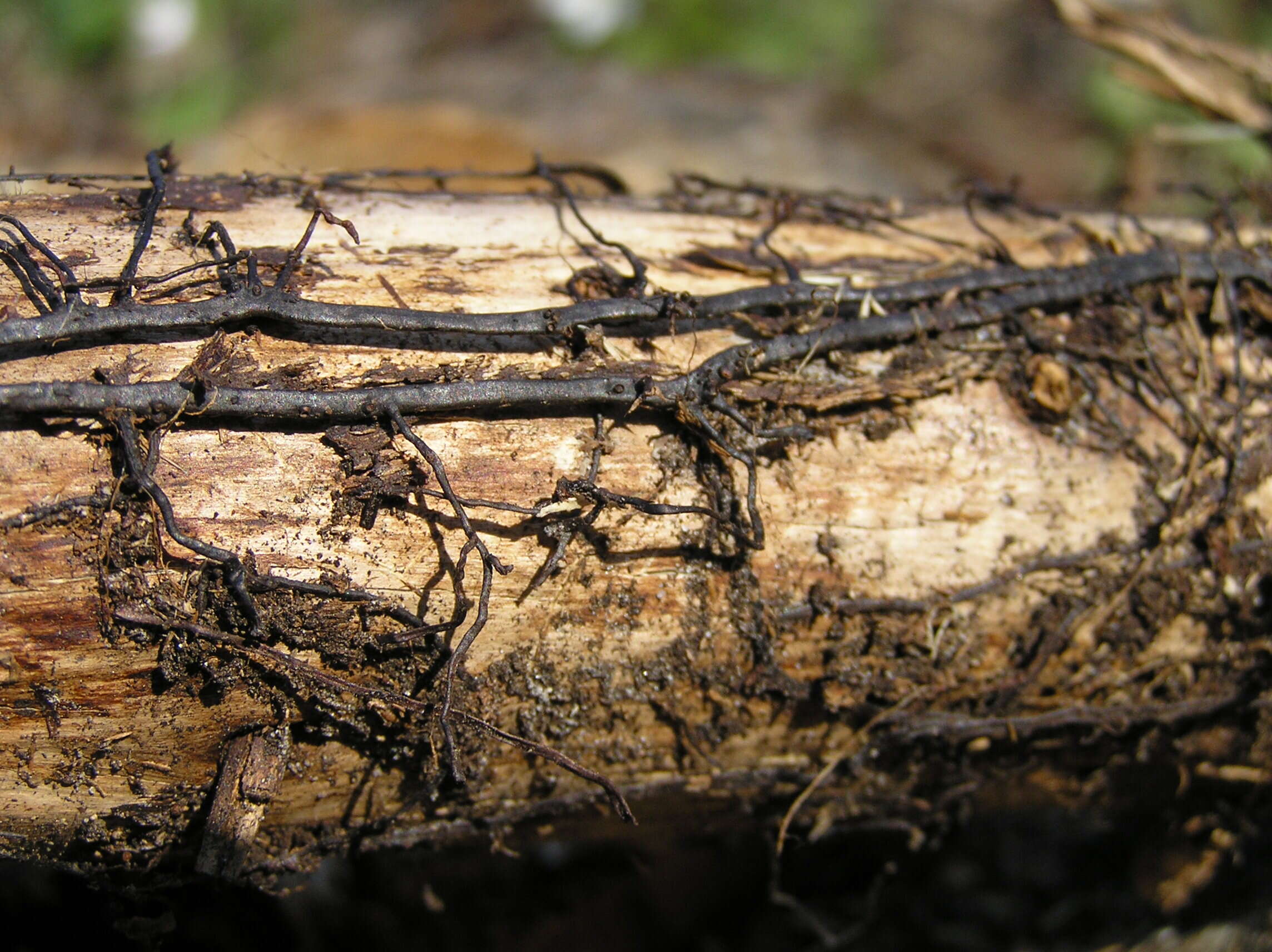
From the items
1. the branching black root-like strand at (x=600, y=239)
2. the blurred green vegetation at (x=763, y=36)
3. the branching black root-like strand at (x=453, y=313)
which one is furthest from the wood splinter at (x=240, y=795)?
the blurred green vegetation at (x=763, y=36)

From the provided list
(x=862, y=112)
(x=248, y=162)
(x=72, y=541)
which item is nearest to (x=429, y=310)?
(x=72, y=541)

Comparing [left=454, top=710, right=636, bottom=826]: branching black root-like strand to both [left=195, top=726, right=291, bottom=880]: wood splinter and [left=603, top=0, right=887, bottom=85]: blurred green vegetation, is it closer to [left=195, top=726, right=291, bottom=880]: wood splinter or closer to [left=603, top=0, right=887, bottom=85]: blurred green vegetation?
[left=195, top=726, right=291, bottom=880]: wood splinter

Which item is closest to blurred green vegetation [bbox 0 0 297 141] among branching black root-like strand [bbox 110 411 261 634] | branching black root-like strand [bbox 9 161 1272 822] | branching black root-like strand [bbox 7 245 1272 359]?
branching black root-like strand [bbox 9 161 1272 822]

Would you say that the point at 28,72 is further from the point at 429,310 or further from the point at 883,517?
the point at 883,517

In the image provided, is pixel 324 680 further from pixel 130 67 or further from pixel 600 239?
pixel 130 67

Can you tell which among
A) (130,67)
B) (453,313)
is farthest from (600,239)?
(130,67)

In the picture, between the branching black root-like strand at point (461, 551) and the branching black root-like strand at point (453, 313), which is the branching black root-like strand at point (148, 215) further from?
the branching black root-like strand at point (461, 551)
